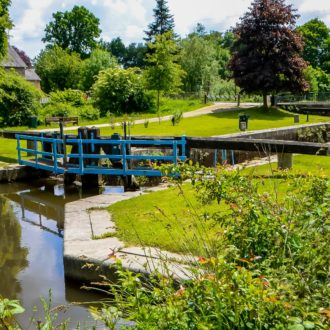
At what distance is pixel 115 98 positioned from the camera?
109ft

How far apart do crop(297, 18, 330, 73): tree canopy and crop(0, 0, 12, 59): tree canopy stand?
177ft

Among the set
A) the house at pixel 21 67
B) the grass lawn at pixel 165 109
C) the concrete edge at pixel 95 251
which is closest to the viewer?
the concrete edge at pixel 95 251

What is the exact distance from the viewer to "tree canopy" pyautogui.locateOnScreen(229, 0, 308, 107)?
32938mm

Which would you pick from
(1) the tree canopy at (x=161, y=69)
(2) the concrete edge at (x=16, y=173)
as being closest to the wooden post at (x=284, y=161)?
(2) the concrete edge at (x=16, y=173)

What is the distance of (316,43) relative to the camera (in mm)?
69312

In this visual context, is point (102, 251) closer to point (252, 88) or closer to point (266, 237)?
point (266, 237)

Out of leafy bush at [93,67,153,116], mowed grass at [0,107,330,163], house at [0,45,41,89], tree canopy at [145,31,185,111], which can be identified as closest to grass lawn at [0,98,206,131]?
mowed grass at [0,107,330,163]

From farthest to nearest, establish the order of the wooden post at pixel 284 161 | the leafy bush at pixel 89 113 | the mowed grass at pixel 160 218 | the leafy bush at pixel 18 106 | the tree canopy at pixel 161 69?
the tree canopy at pixel 161 69 < the leafy bush at pixel 89 113 < the leafy bush at pixel 18 106 < the wooden post at pixel 284 161 < the mowed grass at pixel 160 218

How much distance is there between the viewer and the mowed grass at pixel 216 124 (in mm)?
21797

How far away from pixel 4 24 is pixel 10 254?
13.7 metres

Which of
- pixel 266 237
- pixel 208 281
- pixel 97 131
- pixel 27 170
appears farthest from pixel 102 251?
pixel 27 170

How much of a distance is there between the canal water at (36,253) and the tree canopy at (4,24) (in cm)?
885

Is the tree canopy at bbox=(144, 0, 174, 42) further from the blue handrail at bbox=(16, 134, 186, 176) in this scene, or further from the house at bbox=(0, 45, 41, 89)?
the blue handrail at bbox=(16, 134, 186, 176)

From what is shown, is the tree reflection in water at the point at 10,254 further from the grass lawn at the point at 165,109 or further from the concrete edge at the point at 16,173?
the grass lawn at the point at 165,109
